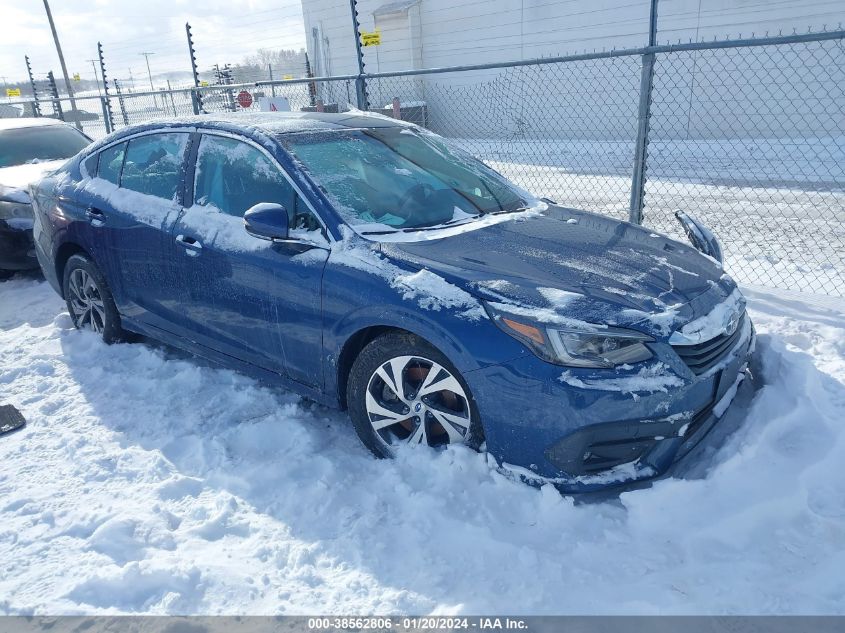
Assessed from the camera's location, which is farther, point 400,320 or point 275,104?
point 275,104

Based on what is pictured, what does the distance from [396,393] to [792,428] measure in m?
1.82

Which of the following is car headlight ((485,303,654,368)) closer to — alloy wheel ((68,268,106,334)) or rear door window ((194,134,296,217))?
rear door window ((194,134,296,217))

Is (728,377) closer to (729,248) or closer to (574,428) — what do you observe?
(574,428)

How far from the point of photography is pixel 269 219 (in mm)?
3109

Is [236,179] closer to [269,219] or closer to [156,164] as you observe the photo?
[269,219]

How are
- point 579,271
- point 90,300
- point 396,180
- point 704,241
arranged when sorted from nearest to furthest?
point 579,271 → point 396,180 → point 704,241 → point 90,300

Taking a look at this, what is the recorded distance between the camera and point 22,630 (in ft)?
7.41

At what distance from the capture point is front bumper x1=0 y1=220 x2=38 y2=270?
20.6 ft

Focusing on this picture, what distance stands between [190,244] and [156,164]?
82cm

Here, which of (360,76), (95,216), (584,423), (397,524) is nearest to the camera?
(584,423)

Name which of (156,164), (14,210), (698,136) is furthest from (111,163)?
(698,136)

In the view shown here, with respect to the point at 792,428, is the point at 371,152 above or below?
above

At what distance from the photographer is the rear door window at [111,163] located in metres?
4.43

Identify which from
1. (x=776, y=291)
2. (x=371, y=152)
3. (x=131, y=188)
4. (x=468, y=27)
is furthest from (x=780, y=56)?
(x=131, y=188)
